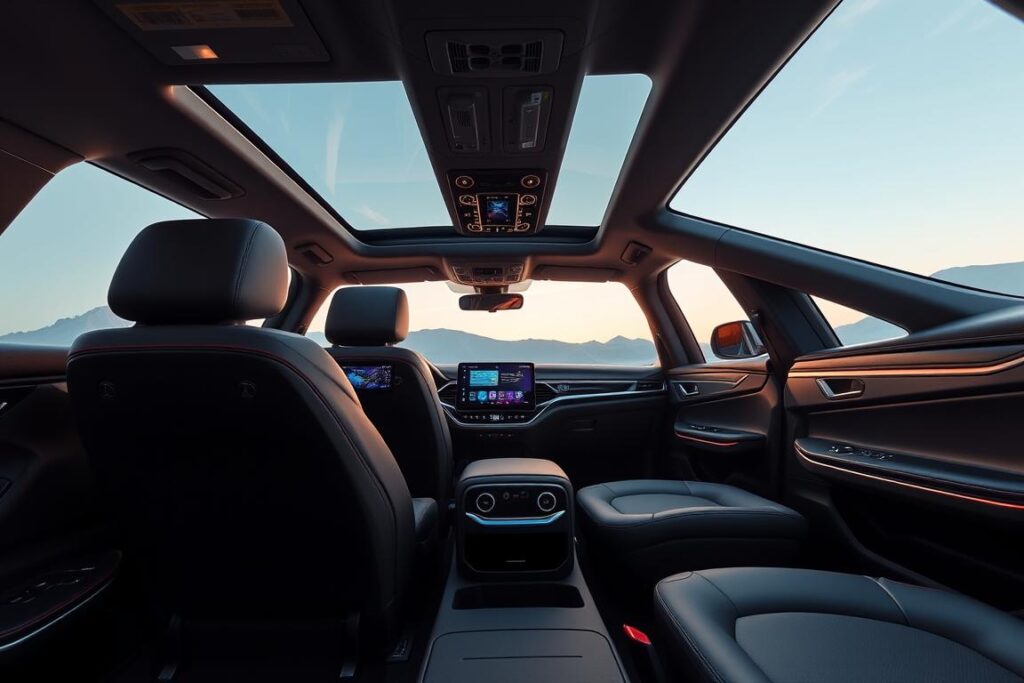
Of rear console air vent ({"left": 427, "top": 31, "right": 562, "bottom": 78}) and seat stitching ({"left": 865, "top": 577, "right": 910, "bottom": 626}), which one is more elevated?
rear console air vent ({"left": 427, "top": 31, "right": 562, "bottom": 78})

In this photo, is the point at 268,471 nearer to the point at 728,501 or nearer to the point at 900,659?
the point at 900,659

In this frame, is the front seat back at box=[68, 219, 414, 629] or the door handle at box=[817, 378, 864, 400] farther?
the door handle at box=[817, 378, 864, 400]

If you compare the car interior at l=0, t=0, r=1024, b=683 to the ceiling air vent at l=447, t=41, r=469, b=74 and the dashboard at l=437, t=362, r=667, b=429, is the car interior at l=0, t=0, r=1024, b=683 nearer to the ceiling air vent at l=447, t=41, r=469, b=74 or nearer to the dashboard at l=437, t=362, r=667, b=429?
the ceiling air vent at l=447, t=41, r=469, b=74

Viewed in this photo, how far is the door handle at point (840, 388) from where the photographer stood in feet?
6.85

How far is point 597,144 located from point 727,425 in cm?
215

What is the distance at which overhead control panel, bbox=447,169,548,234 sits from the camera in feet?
9.89

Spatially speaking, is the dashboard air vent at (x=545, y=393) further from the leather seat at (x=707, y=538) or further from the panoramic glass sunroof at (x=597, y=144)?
the leather seat at (x=707, y=538)

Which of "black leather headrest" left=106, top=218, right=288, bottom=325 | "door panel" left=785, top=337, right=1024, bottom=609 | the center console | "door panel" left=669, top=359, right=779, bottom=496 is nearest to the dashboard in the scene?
"door panel" left=669, top=359, right=779, bottom=496

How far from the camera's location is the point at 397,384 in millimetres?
3084

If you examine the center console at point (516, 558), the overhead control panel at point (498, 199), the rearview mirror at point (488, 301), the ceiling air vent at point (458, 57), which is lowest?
the center console at point (516, 558)

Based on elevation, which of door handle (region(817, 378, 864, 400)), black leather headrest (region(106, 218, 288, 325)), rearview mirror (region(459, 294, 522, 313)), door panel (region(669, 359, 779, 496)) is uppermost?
rearview mirror (region(459, 294, 522, 313))

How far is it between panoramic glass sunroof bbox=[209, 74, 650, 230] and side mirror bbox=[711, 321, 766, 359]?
1348mm

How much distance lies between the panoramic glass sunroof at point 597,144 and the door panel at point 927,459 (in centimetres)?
160

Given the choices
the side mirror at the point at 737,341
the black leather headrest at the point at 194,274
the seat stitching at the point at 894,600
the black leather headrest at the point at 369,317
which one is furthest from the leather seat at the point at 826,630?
the black leather headrest at the point at 369,317
